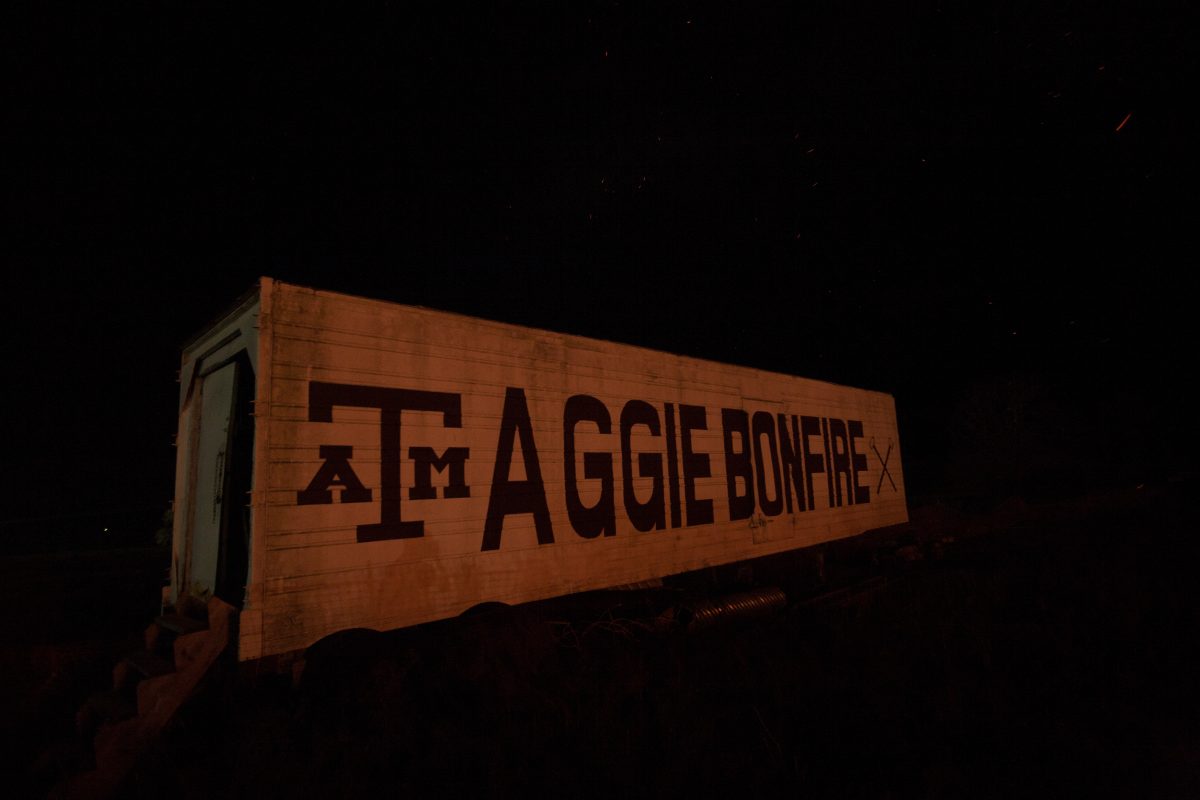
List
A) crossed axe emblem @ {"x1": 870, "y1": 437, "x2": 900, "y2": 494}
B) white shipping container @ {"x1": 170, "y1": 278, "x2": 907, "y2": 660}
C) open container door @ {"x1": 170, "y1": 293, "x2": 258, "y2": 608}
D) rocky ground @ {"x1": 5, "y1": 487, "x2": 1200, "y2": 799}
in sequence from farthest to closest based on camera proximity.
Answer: crossed axe emblem @ {"x1": 870, "y1": 437, "x2": 900, "y2": 494}, open container door @ {"x1": 170, "y1": 293, "x2": 258, "y2": 608}, white shipping container @ {"x1": 170, "y1": 278, "x2": 907, "y2": 660}, rocky ground @ {"x1": 5, "y1": 487, "x2": 1200, "y2": 799}

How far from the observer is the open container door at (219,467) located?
5.21 meters

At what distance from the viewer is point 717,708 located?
4.67m

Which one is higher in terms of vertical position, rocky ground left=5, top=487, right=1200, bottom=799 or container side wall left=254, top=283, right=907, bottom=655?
container side wall left=254, top=283, right=907, bottom=655

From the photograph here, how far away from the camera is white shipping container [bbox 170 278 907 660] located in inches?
194

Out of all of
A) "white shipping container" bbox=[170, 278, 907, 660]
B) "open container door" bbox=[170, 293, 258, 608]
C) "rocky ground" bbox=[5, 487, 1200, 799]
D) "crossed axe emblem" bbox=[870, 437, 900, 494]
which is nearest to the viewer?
"rocky ground" bbox=[5, 487, 1200, 799]

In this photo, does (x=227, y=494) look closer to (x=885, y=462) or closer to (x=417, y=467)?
(x=417, y=467)

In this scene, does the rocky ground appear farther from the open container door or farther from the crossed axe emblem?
the crossed axe emblem

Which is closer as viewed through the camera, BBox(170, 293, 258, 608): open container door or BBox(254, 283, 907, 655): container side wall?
BBox(254, 283, 907, 655): container side wall

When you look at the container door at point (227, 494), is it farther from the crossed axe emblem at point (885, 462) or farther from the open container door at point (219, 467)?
the crossed axe emblem at point (885, 462)

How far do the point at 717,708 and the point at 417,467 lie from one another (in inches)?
138

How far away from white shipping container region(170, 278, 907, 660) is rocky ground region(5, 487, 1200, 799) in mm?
572

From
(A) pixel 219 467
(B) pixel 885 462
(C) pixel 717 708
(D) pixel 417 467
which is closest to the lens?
(C) pixel 717 708

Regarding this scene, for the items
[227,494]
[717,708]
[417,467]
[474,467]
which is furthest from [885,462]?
[227,494]

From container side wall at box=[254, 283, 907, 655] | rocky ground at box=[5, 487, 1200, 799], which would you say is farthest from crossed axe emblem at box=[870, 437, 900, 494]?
rocky ground at box=[5, 487, 1200, 799]
